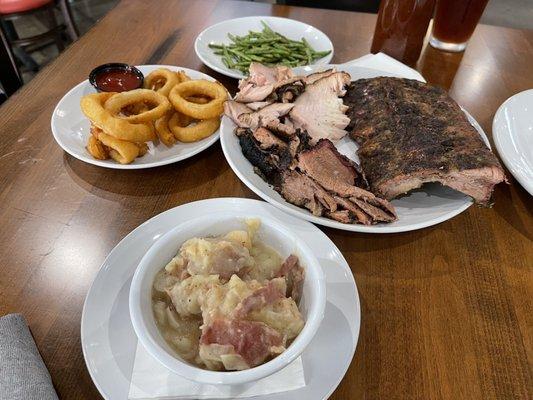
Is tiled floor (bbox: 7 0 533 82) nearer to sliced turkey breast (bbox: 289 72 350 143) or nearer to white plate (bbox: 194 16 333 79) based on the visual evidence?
white plate (bbox: 194 16 333 79)

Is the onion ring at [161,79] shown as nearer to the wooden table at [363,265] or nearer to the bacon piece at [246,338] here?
the wooden table at [363,265]

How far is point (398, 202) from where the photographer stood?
154 centimetres

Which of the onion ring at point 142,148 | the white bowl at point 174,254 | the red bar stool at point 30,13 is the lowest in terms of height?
the red bar stool at point 30,13

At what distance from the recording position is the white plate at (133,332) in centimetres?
97

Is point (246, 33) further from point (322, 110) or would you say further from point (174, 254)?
point (174, 254)

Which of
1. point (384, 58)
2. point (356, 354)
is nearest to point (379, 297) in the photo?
point (356, 354)

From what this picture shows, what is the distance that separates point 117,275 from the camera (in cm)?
118

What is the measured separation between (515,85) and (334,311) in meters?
2.00

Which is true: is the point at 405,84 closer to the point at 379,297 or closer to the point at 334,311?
the point at 379,297

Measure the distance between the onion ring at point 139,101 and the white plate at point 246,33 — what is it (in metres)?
0.54

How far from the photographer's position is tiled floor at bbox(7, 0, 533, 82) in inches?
185

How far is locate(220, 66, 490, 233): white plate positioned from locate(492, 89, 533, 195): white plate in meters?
0.29

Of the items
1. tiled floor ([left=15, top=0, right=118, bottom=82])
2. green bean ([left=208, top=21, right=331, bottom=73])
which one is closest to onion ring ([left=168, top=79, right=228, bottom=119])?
green bean ([left=208, top=21, right=331, bottom=73])

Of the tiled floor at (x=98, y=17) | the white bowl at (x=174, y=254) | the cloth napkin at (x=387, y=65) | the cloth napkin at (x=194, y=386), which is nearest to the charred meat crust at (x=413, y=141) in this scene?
the cloth napkin at (x=387, y=65)
